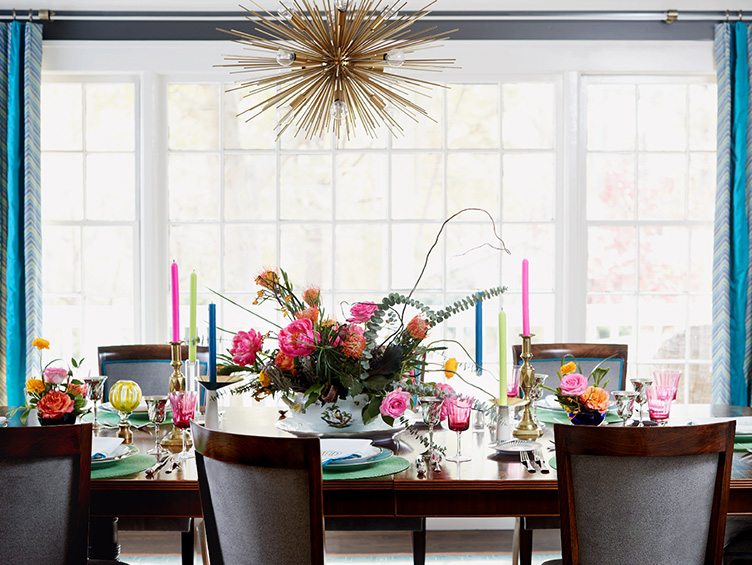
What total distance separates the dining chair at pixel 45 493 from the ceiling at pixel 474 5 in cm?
265

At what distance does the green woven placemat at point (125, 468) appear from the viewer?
1.83 m

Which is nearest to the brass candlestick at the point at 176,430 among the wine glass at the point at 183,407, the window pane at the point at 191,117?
the wine glass at the point at 183,407

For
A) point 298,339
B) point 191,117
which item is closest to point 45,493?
point 298,339

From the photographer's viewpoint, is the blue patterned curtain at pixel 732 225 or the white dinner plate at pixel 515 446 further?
the blue patterned curtain at pixel 732 225

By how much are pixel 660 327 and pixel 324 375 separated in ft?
7.96

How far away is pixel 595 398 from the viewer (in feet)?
6.85

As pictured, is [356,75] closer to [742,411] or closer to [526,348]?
[526,348]

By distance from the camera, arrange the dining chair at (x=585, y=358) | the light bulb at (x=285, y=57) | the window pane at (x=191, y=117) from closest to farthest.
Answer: the light bulb at (x=285, y=57)
the dining chair at (x=585, y=358)
the window pane at (x=191, y=117)

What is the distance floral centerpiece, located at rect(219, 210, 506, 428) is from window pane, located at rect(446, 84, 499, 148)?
189cm

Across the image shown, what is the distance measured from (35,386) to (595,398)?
1.47 meters

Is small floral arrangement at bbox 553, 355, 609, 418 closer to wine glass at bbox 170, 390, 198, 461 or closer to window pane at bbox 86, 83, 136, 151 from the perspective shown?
wine glass at bbox 170, 390, 198, 461

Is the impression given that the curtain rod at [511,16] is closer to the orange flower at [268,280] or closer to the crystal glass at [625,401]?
the orange flower at [268,280]

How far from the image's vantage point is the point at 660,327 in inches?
156

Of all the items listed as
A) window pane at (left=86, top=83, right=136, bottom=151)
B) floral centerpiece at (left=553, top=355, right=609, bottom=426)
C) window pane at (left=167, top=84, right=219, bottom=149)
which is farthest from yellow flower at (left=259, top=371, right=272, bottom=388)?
window pane at (left=86, top=83, right=136, bottom=151)
